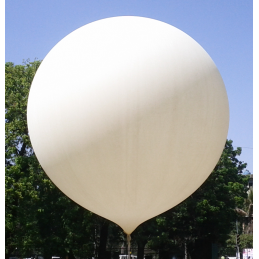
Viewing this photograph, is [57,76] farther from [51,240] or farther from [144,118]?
[51,240]

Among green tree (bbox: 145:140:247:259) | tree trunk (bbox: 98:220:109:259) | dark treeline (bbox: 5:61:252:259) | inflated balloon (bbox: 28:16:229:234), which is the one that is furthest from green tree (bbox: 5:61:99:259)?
inflated balloon (bbox: 28:16:229:234)

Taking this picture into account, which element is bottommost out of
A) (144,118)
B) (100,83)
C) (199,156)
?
(199,156)

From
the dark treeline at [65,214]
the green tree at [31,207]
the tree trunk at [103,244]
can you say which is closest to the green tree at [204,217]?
the dark treeline at [65,214]

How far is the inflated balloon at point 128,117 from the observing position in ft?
21.7

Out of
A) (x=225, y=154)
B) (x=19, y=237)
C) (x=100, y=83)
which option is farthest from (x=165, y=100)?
(x=225, y=154)

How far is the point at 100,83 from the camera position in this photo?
22.2 feet

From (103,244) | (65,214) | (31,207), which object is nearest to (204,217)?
(103,244)

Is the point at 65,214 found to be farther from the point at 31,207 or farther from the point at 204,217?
the point at 204,217

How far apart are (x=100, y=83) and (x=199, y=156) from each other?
2234mm

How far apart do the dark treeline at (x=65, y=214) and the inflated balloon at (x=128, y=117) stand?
11434 mm

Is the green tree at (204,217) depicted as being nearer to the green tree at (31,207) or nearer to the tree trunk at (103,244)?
the tree trunk at (103,244)

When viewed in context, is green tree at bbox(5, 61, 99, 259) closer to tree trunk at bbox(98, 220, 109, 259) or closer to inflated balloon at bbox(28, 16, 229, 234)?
tree trunk at bbox(98, 220, 109, 259)

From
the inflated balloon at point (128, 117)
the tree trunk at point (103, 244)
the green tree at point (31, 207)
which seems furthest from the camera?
the tree trunk at point (103, 244)

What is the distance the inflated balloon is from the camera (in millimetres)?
6625
